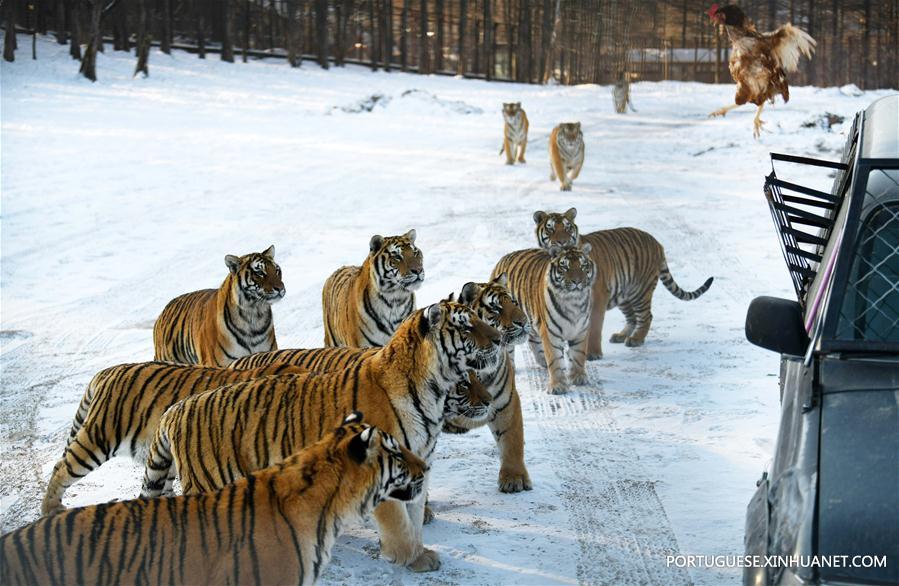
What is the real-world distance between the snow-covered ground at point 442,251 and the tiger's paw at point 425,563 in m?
0.06

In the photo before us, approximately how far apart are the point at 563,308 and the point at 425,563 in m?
3.19

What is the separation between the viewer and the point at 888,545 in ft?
8.49

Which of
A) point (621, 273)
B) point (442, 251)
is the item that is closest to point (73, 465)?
point (621, 273)

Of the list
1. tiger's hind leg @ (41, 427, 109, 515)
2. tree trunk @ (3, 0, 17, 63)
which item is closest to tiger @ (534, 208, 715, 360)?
tiger's hind leg @ (41, 427, 109, 515)

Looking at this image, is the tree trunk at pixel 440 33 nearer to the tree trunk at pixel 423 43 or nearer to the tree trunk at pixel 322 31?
the tree trunk at pixel 423 43

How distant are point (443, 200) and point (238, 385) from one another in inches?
418

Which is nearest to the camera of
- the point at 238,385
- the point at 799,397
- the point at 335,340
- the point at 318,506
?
the point at 799,397

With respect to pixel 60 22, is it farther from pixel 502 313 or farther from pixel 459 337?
pixel 459 337

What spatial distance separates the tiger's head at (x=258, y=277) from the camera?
6.59 m

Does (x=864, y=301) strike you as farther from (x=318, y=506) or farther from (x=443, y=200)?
(x=443, y=200)

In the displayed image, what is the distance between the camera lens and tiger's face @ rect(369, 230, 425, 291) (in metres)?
6.74

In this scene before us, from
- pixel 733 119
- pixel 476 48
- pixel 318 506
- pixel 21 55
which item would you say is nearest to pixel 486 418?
pixel 318 506

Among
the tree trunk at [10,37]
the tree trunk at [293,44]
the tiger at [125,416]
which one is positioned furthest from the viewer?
the tree trunk at [293,44]

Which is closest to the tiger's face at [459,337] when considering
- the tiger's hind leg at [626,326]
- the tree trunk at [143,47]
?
the tiger's hind leg at [626,326]
